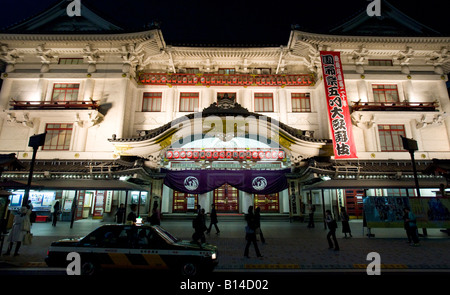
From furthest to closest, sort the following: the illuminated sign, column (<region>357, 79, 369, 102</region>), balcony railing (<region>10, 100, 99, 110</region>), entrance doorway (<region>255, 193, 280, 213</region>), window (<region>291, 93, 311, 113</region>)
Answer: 1. entrance doorway (<region>255, 193, 280, 213</region>)
2. window (<region>291, 93, 311, 113</region>)
3. column (<region>357, 79, 369, 102</region>)
4. balcony railing (<region>10, 100, 99, 110</region>)
5. the illuminated sign

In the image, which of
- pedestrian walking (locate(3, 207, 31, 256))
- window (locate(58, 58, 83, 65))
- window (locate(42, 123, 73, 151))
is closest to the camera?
pedestrian walking (locate(3, 207, 31, 256))

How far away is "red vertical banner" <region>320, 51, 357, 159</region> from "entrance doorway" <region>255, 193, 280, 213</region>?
22.5 feet

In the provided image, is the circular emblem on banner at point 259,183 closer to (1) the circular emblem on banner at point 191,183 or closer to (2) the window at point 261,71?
(1) the circular emblem on banner at point 191,183

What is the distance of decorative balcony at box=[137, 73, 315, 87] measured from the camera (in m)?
20.4

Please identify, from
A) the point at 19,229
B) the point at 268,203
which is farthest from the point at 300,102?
the point at 19,229

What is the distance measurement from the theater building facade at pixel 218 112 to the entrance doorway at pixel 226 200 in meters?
0.13

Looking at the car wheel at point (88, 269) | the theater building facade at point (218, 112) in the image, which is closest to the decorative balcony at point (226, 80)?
the theater building facade at point (218, 112)

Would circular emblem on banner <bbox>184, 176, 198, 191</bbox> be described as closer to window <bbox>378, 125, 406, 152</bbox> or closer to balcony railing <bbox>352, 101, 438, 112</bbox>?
balcony railing <bbox>352, 101, 438, 112</bbox>

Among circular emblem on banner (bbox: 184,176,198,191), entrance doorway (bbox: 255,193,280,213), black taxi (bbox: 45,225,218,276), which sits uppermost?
circular emblem on banner (bbox: 184,176,198,191)

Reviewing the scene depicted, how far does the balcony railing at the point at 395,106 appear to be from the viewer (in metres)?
17.9

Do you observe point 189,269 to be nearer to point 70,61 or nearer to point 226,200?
point 226,200

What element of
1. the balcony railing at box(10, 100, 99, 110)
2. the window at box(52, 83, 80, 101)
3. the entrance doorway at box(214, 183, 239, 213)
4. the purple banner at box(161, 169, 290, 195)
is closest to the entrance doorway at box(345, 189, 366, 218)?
the purple banner at box(161, 169, 290, 195)
